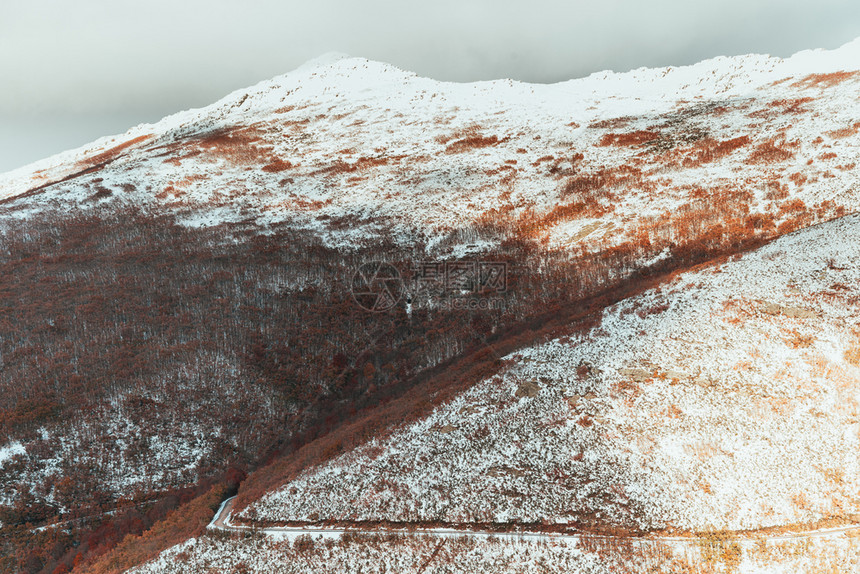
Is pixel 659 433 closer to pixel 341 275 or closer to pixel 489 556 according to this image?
pixel 489 556

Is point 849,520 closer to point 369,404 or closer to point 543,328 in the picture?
point 543,328

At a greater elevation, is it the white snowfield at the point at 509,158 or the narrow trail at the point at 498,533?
the white snowfield at the point at 509,158

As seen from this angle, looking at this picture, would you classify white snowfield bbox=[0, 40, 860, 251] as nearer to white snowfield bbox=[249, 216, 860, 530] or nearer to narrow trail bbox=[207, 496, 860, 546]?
white snowfield bbox=[249, 216, 860, 530]

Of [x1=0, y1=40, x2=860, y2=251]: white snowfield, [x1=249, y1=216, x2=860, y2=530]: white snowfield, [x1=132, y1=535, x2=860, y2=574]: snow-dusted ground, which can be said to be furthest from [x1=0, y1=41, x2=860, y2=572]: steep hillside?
[x1=132, y1=535, x2=860, y2=574]: snow-dusted ground

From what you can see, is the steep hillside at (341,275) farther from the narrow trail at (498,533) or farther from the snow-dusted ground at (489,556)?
the snow-dusted ground at (489,556)

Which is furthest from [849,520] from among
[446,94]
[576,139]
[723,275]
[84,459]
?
[446,94]

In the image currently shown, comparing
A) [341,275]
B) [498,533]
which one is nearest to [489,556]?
[498,533]

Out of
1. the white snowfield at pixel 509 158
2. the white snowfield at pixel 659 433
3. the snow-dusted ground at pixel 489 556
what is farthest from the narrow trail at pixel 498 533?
the white snowfield at pixel 509 158
